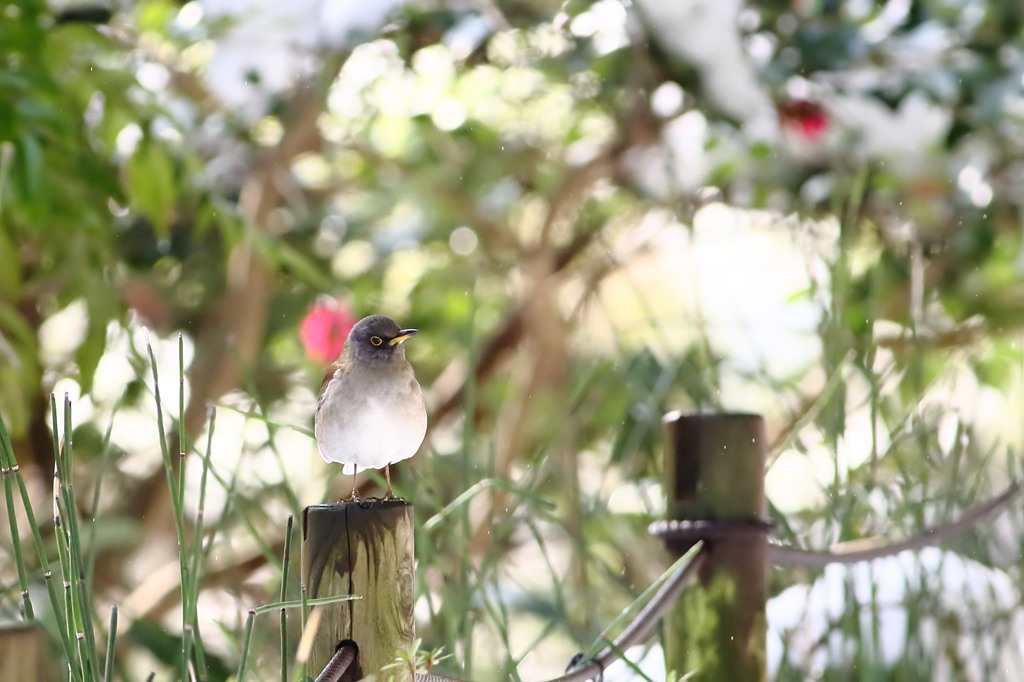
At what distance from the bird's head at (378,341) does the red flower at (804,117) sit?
108 cm

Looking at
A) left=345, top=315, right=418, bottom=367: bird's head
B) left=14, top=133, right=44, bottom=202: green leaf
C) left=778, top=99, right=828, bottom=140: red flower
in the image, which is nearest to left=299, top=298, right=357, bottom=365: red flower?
left=14, top=133, right=44, bottom=202: green leaf

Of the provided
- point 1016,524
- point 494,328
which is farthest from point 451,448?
point 1016,524

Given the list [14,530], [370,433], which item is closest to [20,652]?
[14,530]

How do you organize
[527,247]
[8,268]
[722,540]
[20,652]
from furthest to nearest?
[527,247], [8,268], [722,540], [20,652]

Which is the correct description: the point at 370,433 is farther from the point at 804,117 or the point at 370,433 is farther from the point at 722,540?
the point at 804,117

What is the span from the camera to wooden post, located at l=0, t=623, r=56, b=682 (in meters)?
0.43

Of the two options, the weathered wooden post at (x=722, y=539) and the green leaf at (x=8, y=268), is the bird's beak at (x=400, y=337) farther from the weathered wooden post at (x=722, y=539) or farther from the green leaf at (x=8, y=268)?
the green leaf at (x=8, y=268)

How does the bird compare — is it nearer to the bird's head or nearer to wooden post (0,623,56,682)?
the bird's head

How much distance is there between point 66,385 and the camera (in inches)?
71.5

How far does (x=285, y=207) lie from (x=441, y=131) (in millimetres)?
330

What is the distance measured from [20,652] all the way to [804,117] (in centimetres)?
139

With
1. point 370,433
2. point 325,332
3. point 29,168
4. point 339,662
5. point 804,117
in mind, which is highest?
point 804,117

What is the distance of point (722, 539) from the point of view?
793 mm

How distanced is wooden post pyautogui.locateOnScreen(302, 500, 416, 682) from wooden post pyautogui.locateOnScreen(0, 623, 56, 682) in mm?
125
